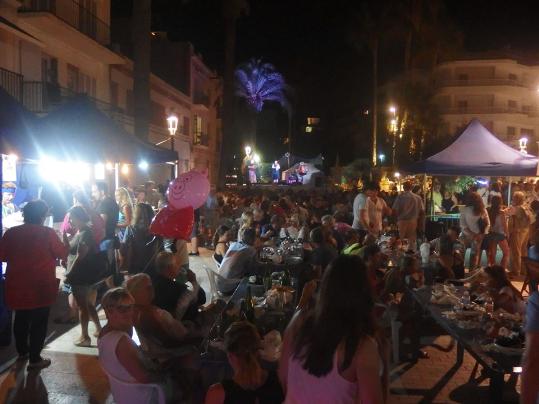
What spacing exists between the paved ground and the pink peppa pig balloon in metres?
2.04

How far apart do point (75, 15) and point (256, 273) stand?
1394 centimetres

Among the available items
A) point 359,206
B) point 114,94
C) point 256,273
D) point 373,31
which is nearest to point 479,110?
→ point 373,31

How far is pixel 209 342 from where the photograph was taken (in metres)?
4.07

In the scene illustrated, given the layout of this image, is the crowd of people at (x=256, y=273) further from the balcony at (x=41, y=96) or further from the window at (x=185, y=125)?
the window at (x=185, y=125)

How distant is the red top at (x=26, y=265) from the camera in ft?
17.0

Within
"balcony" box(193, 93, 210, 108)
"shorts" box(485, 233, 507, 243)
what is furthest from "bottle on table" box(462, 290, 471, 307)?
"balcony" box(193, 93, 210, 108)

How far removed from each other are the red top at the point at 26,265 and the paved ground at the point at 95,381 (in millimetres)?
716

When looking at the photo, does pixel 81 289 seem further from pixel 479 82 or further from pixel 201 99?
pixel 479 82

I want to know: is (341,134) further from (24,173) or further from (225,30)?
(24,173)

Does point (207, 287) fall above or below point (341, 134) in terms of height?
below

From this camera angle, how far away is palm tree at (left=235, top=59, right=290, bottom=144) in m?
51.0

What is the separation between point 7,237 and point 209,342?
8.39 feet

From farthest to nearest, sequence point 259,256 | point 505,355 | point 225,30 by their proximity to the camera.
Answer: point 225,30 → point 259,256 → point 505,355

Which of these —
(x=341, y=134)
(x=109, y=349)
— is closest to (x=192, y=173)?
(x=109, y=349)
